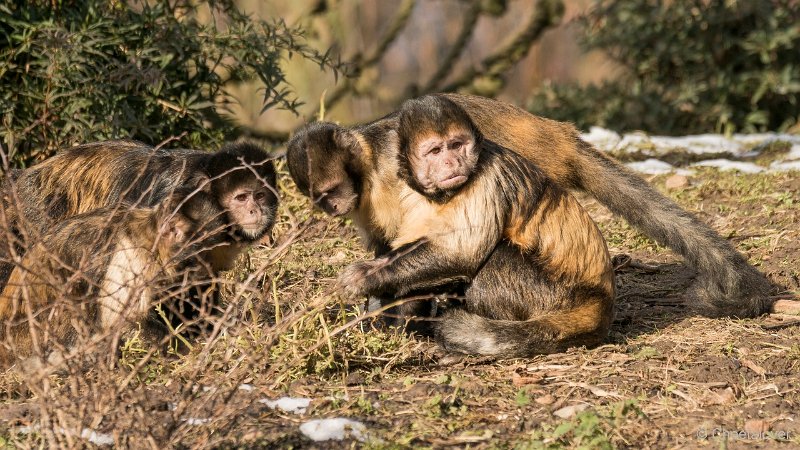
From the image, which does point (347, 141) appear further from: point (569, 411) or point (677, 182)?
point (677, 182)

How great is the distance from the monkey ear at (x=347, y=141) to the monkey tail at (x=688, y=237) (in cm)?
184

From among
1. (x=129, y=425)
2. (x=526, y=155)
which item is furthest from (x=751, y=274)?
(x=129, y=425)

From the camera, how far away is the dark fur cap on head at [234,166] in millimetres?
6082

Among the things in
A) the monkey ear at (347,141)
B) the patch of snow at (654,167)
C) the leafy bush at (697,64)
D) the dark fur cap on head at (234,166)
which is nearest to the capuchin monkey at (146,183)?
the dark fur cap on head at (234,166)

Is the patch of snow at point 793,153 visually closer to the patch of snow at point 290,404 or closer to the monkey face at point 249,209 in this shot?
the monkey face at point 249,209

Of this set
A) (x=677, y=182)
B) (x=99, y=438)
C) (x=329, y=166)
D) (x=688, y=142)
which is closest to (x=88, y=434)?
Result: (x=99, y=438)

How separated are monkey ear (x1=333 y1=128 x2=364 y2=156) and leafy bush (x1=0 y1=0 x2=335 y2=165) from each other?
92.3 inches

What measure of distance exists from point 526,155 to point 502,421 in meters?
2.74

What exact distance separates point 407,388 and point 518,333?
85cm

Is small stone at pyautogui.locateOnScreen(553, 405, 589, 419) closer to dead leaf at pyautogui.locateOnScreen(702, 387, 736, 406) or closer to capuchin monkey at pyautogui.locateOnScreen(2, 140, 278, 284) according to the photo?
dead leaf at pyautogui.locateOnScreen(702, 387, 736, 406)

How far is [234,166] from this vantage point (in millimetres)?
6062

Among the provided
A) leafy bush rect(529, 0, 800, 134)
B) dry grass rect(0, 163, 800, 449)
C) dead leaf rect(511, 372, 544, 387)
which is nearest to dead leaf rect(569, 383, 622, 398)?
dry grass rect(0, 163, 800, 449)

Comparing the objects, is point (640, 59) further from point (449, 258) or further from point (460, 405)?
point (460, 405)

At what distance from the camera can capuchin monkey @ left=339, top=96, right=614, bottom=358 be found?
586cm
